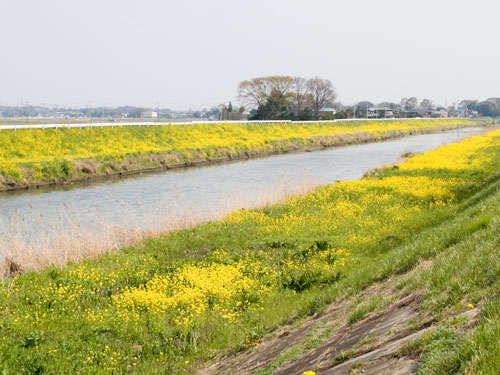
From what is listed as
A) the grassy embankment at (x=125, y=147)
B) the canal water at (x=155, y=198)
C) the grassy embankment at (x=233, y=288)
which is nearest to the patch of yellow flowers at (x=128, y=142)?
the grassy embankment at (x=125, y=147)

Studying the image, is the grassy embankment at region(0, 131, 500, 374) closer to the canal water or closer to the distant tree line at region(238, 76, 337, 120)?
the canal water

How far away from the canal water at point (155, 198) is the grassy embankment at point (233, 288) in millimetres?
3453

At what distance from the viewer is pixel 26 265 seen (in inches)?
516

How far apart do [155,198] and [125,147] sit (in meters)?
20.4

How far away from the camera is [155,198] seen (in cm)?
2688

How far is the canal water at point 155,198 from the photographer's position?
18.8m

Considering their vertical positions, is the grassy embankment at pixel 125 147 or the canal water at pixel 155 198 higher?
the grassy embankment at pixel 125 147

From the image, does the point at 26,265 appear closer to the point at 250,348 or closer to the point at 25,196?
the point at 250,348

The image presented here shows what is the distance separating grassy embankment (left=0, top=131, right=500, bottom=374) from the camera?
7094 millimetres

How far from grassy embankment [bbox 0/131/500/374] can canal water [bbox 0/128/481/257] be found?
11.3 feet

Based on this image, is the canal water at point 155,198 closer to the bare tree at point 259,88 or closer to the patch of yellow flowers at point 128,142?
the patch of yellow flowers at point 128,142

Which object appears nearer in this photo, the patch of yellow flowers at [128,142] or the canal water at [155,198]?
the canal water at [155,198]

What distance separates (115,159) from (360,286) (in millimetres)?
32326

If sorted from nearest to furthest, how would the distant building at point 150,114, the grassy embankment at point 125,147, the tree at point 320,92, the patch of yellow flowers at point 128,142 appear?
the grassy embankment at point 125,147
the patch of yellow flowers at point 128,142
the distant building at point 150,114
the tree at point 320,92
